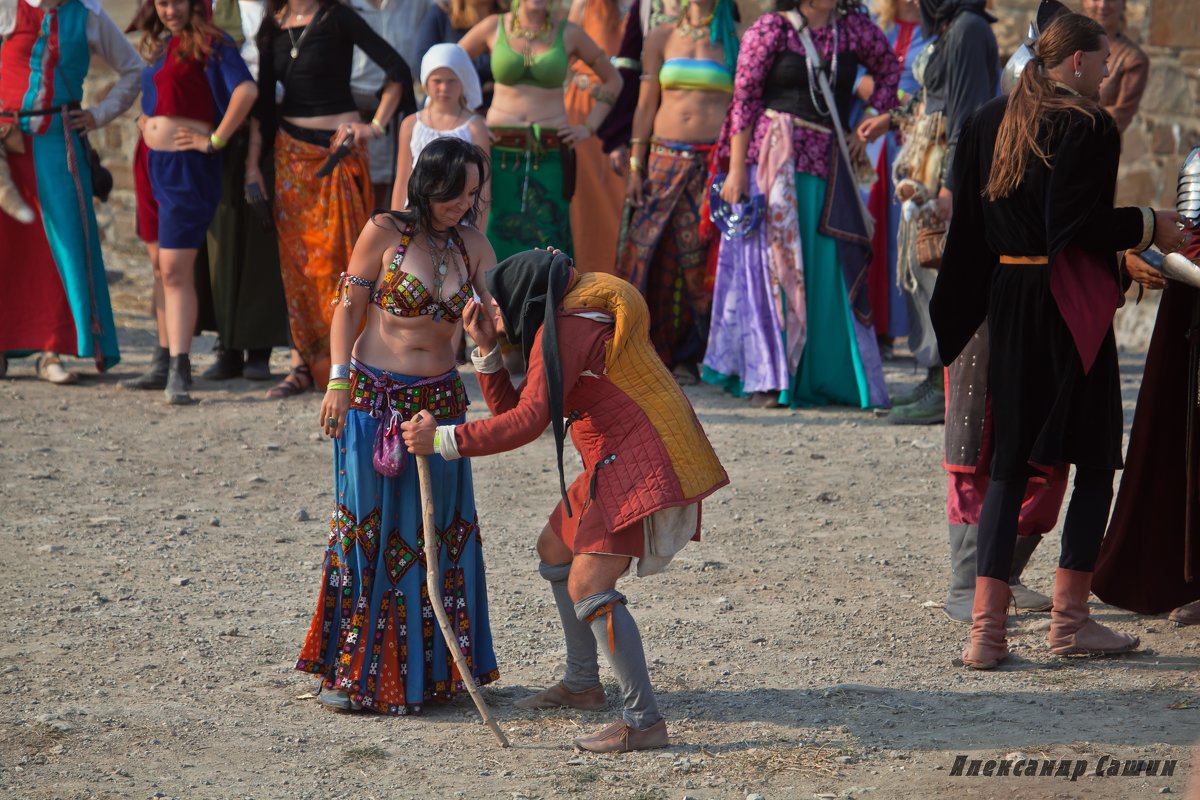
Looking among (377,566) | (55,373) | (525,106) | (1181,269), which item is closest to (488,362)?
(377,566)

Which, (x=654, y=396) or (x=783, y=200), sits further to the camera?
(x=783, y=200)

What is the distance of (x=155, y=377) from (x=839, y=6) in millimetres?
3968

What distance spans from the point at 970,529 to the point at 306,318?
4278mm

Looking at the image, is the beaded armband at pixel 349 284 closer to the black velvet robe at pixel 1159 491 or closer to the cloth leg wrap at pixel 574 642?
the cloth leg wrap at pixel 574 642

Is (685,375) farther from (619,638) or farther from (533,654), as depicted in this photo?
(619,638)

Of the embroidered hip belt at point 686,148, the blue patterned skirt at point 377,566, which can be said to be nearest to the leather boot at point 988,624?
the blue patterned skirt at point 377,566

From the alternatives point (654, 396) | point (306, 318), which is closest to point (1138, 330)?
point (306, 318)

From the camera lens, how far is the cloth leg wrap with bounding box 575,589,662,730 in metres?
3.99

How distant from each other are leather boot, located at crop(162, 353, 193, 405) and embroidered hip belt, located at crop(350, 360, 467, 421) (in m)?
4.08

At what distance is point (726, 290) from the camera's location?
837 cm

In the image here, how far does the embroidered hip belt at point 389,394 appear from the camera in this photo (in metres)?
4.37

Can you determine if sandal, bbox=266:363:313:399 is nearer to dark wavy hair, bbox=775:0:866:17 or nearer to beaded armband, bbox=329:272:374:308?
dark wavy hair, bbox=775:0:866:17

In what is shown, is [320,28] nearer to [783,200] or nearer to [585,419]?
[783,200]

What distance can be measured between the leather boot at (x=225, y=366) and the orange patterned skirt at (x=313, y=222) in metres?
0.68
